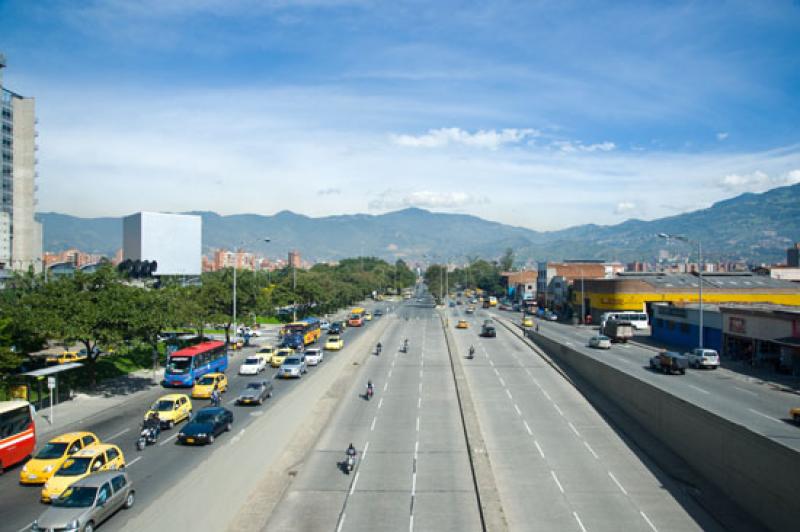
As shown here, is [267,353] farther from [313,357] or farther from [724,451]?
[724,451]

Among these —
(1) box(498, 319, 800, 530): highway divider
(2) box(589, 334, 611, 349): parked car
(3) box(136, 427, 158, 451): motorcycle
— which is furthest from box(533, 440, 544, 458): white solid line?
(2) box(589, 334, 611, 349): parked car

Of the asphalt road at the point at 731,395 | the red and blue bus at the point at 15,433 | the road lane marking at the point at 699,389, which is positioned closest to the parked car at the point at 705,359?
the asphalt road at the point at 731,395

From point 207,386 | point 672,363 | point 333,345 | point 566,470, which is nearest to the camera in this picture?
point 566,470

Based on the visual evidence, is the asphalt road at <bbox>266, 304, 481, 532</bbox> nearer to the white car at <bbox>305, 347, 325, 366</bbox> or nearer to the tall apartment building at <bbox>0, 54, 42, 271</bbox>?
the white car at <bbox>305, 347, 325, 366</bbox>

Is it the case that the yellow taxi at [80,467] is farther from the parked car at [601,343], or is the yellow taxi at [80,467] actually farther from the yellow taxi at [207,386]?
the parked car at [601,343]

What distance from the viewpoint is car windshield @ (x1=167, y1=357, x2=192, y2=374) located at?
127 feet

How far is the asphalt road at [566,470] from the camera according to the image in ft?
62.5

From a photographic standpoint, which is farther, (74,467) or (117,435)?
(117,435)

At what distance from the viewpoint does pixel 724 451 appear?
21312 millimetres

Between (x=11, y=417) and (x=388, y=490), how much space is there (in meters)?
13.9

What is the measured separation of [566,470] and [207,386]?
20980 mm

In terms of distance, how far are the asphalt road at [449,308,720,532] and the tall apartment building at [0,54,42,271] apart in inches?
3755

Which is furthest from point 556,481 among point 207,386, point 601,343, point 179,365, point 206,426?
point 601,343

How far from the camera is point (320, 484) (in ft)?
70.3
